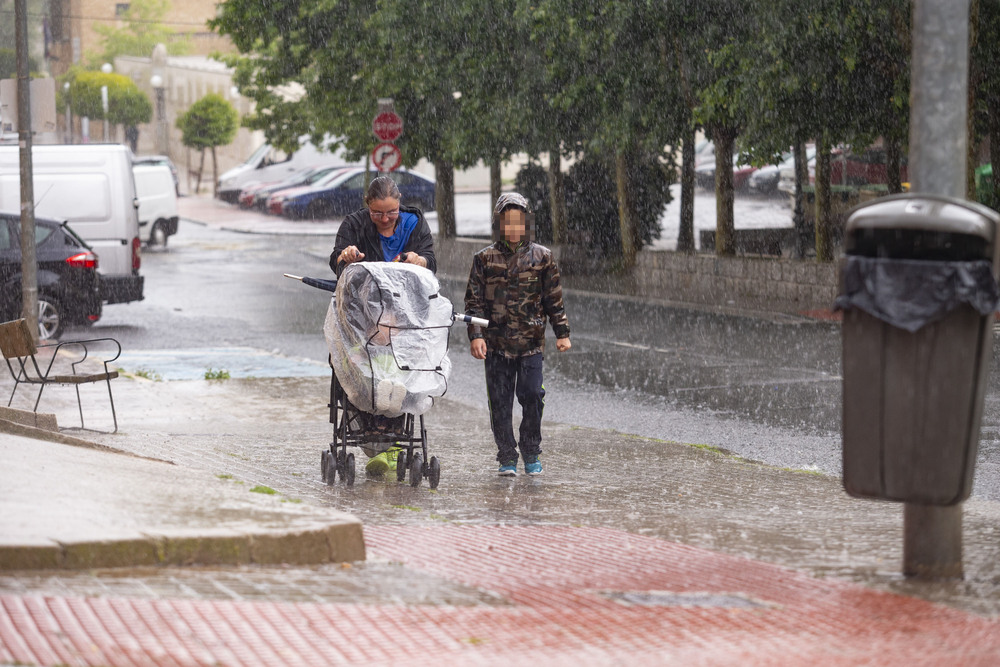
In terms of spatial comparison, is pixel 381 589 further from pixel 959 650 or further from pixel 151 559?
pixel 959 650

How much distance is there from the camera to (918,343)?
5371mm

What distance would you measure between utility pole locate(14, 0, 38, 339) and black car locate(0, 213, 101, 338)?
42.1 inches

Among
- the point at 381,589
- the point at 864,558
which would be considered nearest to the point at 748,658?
the point at 381,589

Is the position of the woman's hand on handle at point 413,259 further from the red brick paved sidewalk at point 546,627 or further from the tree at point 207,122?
the tree at point 207,122

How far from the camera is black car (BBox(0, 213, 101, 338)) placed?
55.9ft

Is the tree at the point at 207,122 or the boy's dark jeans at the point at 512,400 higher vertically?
the tree at the point at 207,122

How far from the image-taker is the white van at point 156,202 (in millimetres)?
33125

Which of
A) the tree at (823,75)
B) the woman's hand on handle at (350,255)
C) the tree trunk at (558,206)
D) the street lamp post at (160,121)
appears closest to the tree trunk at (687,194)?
the tree trunk at (558,206)

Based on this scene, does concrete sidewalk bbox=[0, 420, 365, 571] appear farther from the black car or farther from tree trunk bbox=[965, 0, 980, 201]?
tree trunk bbox=[965, 0, 980, 201]

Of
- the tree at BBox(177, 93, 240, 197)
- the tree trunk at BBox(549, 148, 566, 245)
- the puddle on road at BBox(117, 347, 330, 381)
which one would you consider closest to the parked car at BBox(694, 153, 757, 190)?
the tree trunk at BBox(549, 148, 566, 245)

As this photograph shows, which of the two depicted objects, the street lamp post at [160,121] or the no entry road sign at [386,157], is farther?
the street lamp post at [160,121]

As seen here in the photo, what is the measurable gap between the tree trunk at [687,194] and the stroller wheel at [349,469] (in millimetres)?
16452

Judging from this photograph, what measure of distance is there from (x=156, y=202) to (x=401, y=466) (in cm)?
2652

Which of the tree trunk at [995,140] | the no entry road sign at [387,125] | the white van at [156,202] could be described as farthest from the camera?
the white van at [156,202]
